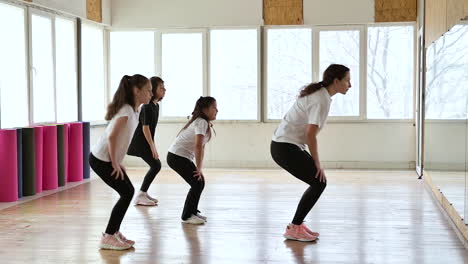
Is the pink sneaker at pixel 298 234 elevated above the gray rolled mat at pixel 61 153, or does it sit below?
below

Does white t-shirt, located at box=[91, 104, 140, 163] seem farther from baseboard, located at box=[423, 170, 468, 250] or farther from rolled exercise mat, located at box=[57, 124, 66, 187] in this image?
rolled exercise mat, located at box=[57, 124, 66, 187]

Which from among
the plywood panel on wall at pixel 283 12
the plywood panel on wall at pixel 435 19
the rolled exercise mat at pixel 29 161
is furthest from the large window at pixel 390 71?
the rolled exercise mat at pixel 29 161

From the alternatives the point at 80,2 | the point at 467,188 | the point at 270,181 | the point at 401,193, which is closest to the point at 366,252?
the point at 467,188

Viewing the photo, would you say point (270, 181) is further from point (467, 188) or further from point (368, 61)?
point (467, 188)

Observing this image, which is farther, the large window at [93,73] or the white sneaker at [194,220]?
the large window at [93,73]

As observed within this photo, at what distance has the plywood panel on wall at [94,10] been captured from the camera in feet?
32.0

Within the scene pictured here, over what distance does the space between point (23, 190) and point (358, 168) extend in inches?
205

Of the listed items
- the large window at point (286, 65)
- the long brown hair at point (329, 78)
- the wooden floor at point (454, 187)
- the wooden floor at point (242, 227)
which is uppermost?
the large window at point (286, 65)

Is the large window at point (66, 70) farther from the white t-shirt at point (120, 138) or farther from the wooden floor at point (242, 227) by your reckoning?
the white t-shirt at point (120, 138)

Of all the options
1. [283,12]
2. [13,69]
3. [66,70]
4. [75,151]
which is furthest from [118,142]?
[283,12]

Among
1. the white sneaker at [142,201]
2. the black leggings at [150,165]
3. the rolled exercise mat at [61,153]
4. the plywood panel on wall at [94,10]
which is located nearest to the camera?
the black leggings at [150,165]

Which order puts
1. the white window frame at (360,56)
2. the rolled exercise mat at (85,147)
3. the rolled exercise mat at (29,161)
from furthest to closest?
1. the white window frame at (360,56)
2. the rolled exercise mat at (85,147)
3. the rolled exercise mat at (29,161)

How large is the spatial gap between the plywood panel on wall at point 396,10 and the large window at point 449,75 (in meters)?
2.45

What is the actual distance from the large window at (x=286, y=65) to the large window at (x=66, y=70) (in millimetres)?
3064
